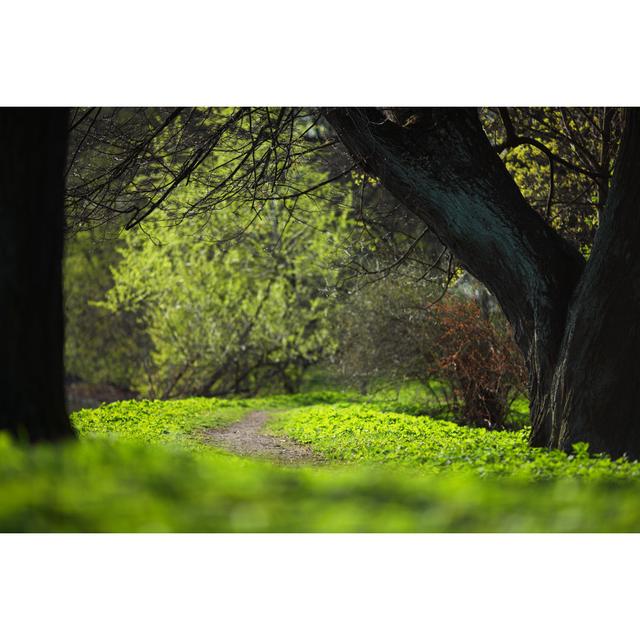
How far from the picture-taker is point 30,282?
18.6 ft

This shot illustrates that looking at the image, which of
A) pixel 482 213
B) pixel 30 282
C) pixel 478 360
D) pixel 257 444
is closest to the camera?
pixel 30 282

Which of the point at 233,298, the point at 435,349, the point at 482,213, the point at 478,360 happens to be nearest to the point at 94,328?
the point at 233,298

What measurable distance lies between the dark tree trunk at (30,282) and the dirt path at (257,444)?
426cm

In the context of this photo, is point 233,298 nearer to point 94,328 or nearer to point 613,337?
point 94,328

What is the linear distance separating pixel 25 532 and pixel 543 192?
33.6ft

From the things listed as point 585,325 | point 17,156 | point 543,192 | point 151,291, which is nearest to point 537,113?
point 543,192

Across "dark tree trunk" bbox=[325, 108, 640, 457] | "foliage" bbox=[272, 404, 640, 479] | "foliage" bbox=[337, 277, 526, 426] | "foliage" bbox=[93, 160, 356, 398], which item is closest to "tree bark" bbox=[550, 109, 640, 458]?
"dark tree trunk" bbox=[325, 108, 640, 457]

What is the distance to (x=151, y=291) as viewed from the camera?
71.8ft

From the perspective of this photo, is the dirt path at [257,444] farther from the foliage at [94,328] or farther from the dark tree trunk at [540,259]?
the foliage at [94,328]

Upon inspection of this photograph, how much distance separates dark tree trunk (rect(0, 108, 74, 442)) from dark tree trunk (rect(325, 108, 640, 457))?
3.45 meters

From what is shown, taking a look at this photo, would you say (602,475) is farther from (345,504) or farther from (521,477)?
(345,504)

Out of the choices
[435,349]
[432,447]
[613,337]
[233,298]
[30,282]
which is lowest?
[432,447]

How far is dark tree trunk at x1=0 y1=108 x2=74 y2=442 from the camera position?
5555 mm

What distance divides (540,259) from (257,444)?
4.80 meters
